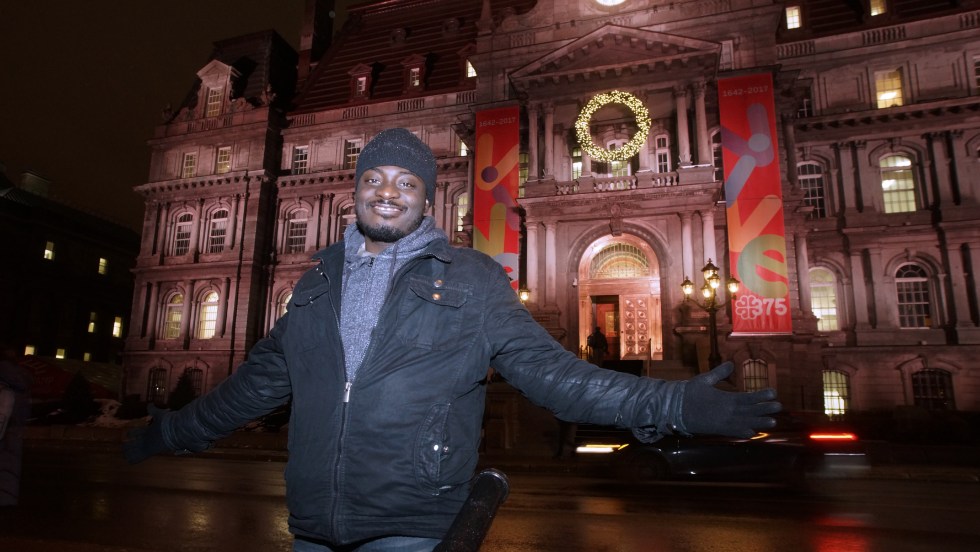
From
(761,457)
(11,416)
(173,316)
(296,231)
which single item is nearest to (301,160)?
(296,231)

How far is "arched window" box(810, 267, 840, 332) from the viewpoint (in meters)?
28.2

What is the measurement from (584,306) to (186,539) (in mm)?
21157

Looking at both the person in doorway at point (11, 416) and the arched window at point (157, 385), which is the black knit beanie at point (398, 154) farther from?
the arched window at point (157, 385)

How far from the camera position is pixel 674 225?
25.0 m

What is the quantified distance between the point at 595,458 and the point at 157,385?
29942 mm

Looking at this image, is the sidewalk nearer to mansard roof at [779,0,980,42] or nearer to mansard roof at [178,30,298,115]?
mansard roof at [779,0,980,42]

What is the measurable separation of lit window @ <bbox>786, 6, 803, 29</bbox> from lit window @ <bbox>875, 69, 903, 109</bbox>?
479 centimetres

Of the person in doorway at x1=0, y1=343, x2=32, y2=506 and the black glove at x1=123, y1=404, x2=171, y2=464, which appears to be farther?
the person in doorway at x1=0, y1=343, x2=32, y2=506

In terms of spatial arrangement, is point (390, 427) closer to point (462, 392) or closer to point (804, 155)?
point (462, 392)

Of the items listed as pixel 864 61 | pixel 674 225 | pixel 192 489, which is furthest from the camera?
pixel 864 61

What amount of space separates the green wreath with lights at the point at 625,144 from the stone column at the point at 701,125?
6.81 feet

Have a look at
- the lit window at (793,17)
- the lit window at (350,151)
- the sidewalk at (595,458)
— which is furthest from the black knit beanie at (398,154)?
the lit window at (350,151)

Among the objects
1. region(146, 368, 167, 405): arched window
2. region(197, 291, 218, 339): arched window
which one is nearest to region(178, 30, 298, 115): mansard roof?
region(197, 291, 218, 339): arched window

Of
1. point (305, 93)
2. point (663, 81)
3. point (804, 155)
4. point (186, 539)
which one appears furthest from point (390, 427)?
point (305, 93)
